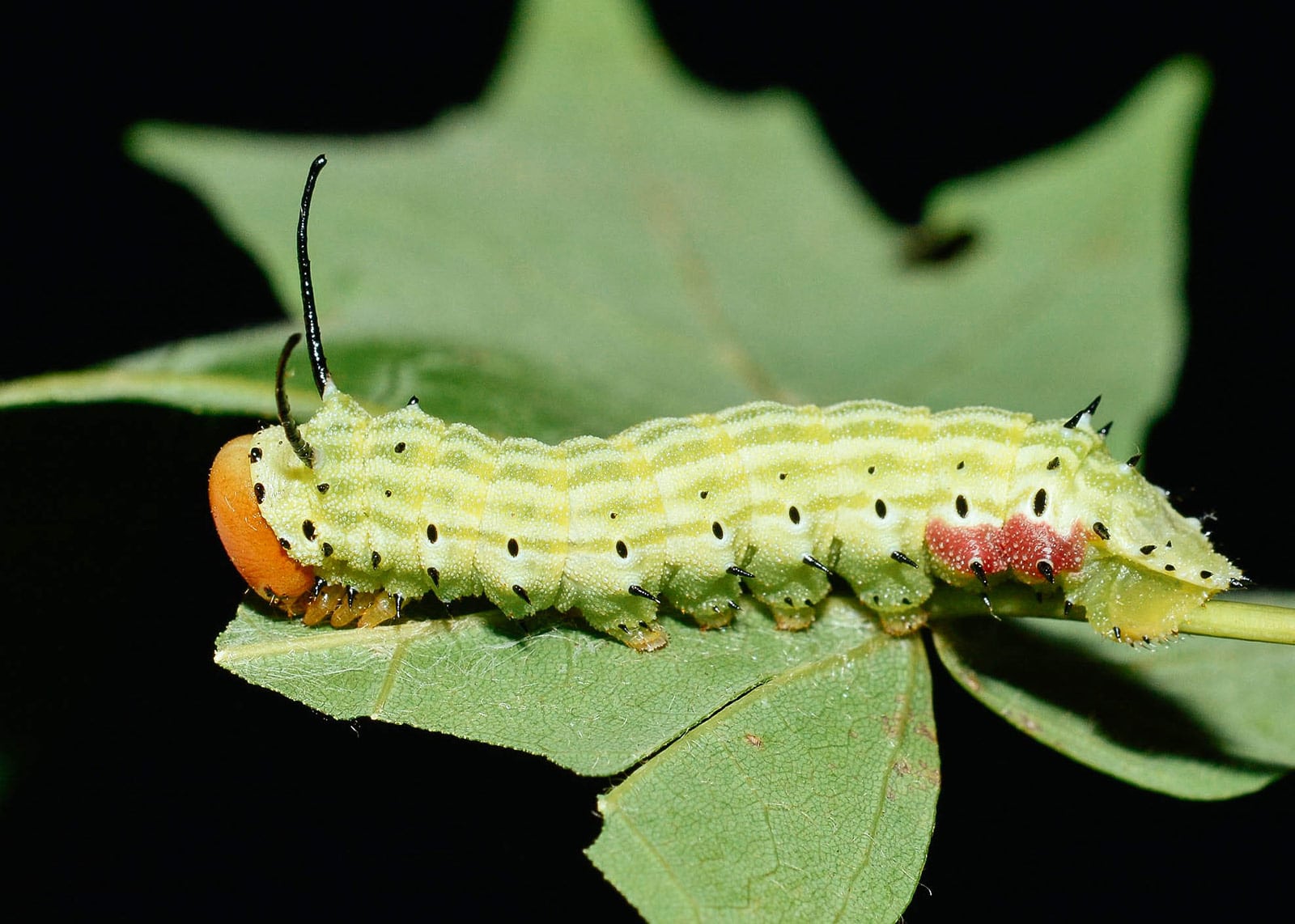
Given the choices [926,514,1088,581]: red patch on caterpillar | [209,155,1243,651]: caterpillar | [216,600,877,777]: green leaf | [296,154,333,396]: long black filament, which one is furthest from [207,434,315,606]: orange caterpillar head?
[926,514,1088,581]: red patch on caterpillar

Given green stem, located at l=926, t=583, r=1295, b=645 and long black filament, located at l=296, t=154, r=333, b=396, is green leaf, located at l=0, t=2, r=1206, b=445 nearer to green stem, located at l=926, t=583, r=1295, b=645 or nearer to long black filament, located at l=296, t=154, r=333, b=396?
long black filament, located at l=296, t=154, r=333, b=396

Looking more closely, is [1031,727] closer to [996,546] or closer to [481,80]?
[996,546]

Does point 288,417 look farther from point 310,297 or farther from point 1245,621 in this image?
point 1245,621

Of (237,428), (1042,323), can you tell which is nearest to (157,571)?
(237,428)

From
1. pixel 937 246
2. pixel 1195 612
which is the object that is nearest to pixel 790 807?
pixel 1195 612

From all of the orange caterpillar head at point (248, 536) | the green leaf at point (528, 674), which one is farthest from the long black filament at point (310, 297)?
the green leaf at point (528, 674)

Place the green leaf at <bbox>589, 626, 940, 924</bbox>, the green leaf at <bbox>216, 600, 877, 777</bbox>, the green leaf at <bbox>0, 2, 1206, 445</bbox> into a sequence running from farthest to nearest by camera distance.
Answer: the green leaf at <bbox>0, 2, 1206, 445</bbox>, the green leaf at <bbox>216, 600, 877, 777</bbox>, the green leaf at <bbox>589, 626, 940, 924</bbox>
